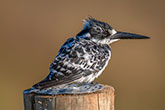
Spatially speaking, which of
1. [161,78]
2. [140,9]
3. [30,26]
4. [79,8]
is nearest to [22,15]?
[30,26]

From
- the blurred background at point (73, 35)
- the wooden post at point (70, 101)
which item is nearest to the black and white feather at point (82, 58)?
the wooden post at point (70, 101)

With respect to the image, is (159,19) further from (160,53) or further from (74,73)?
(74,73)

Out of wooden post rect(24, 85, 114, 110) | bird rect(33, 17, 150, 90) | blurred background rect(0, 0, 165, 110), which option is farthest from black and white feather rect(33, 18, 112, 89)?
blurred background rect(0, 0, 165, 110)

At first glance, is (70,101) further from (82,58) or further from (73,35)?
(73,35)

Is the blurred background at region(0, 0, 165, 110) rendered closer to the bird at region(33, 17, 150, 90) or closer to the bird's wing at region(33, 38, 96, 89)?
the bird at region(33, 17, 150, 90)

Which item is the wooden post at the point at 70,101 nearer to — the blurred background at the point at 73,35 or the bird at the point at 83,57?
the bird at the point at 83,57

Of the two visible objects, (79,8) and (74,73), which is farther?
(79,8)

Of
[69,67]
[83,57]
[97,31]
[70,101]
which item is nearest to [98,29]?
[97,31]

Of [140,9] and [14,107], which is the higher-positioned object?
[140,9]
